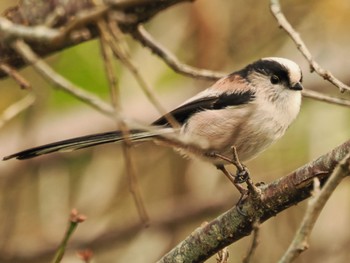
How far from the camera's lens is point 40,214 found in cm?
518

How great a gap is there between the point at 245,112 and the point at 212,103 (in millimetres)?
196

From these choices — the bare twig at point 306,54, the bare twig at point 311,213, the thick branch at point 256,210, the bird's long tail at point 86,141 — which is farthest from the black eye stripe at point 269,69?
the bare twig at point 311,213

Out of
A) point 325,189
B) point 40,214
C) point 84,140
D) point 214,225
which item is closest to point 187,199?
point 40,214

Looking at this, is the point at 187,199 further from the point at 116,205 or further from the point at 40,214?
the point at 40,214

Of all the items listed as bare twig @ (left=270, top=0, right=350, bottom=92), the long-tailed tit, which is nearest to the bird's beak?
the long-tailed tit

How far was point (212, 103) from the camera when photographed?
3877 millimetres

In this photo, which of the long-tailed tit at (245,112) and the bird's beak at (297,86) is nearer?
the long-tailed tit at (245,112)

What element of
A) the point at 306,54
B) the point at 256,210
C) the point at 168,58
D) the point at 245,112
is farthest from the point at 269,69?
the point at 256,210

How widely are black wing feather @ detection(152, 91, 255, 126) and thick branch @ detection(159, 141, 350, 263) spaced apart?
114cm

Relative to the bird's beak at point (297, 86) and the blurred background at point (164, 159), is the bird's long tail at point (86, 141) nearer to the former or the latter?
the bird's beak at point (297, 86)

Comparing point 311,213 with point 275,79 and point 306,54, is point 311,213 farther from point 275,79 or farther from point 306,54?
point 275,79

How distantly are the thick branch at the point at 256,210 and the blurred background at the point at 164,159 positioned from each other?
6.90ft

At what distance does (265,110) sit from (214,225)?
1.10m

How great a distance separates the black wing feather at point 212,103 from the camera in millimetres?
3855
